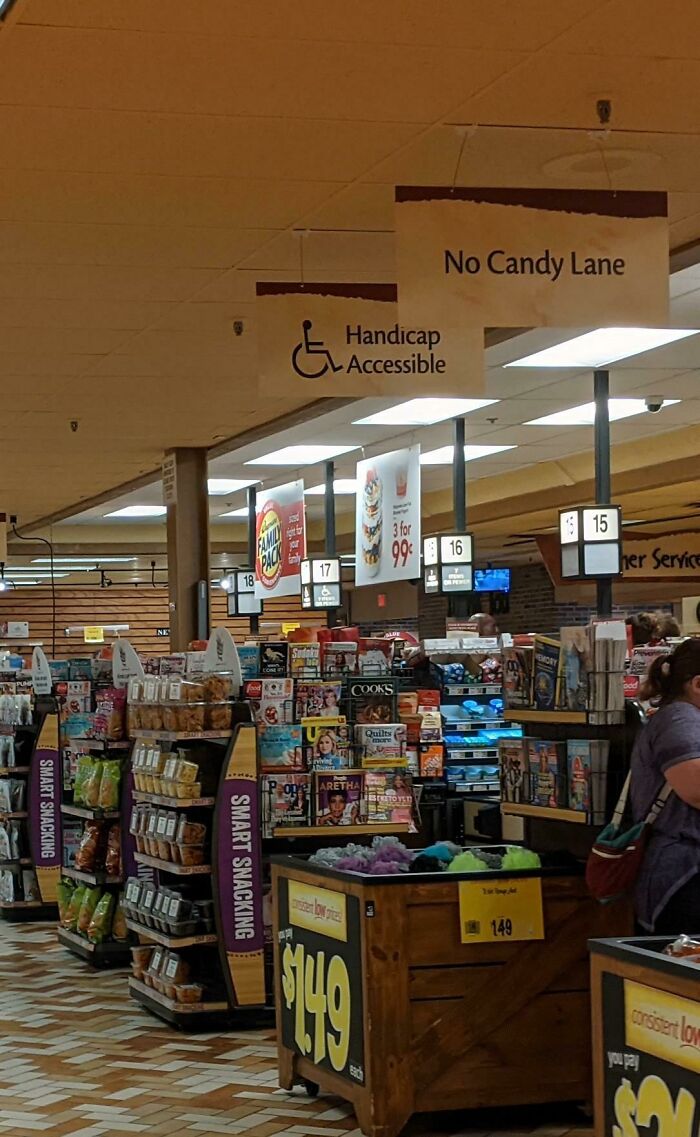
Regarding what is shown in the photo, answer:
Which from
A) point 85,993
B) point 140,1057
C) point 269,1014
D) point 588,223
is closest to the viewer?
point 588,223

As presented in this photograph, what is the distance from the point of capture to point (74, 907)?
8.96 meters

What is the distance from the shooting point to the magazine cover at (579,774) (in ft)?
17.8

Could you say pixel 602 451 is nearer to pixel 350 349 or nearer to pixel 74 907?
pixel 74 907

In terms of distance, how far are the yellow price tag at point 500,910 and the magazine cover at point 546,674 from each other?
700 millimetres

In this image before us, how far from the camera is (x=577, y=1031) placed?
→ 5.32m

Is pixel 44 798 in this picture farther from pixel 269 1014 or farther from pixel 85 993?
pixel 269 1014

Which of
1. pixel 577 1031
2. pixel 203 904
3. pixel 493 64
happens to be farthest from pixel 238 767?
pixel 493 64

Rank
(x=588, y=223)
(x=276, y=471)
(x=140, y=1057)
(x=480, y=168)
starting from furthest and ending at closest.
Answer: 1. (x=276, y=471)
2. (x=140, y=1057)
3. (x=480, y=168)
4. (x=588, y=223)

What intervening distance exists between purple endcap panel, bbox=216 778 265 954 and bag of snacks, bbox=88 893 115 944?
1749 mm

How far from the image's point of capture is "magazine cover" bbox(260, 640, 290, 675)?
8.53m

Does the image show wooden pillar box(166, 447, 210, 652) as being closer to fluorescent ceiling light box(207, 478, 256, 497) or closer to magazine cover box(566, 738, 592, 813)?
fluorescent ceiling light box(207, 478, 256, 497)

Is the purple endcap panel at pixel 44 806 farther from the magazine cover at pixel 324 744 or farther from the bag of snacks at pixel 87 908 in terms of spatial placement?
the magazine cover at pixel 324 744

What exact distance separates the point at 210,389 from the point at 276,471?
5.67 m

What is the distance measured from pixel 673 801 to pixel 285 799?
291 cm
